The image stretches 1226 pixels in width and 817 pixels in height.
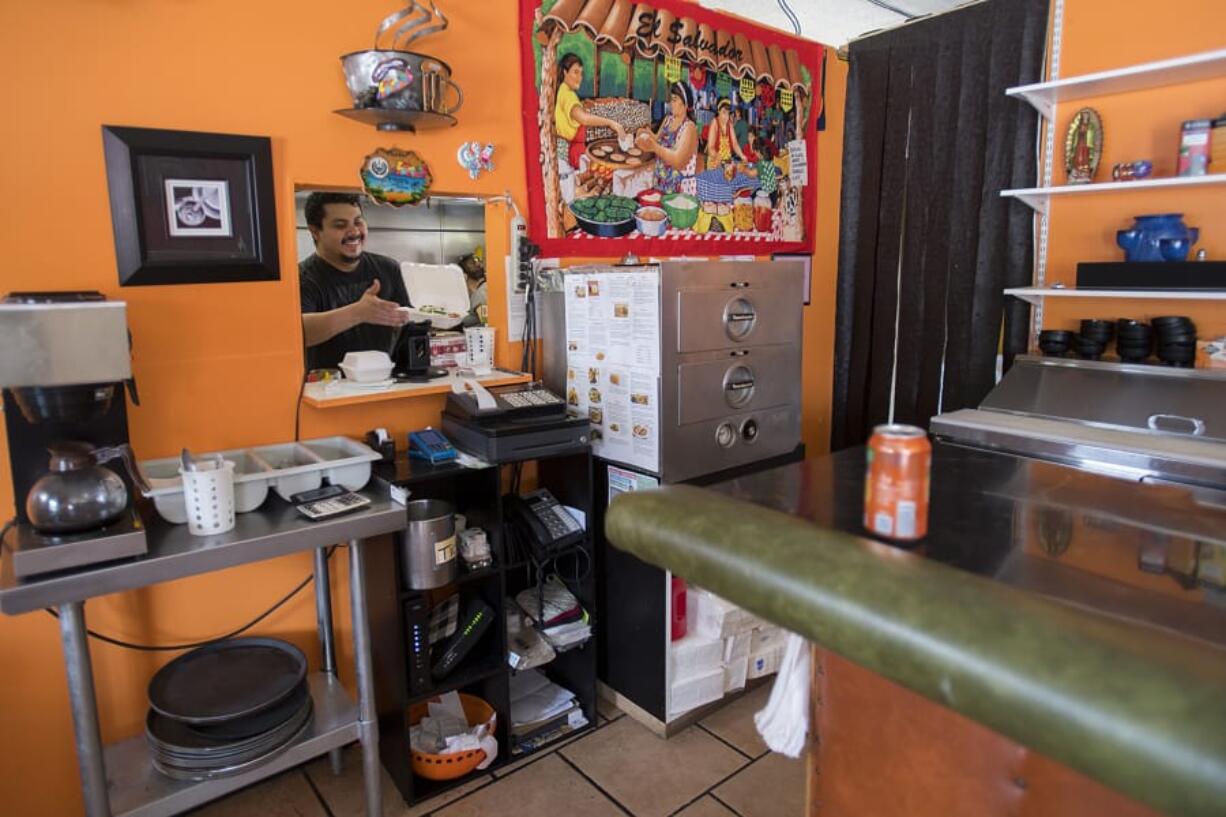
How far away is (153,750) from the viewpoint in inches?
72.5

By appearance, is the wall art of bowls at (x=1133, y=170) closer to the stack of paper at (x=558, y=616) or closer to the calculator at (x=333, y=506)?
the stack of paper at (x=558, y=616)

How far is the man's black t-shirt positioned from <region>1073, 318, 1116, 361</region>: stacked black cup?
234 centimetres

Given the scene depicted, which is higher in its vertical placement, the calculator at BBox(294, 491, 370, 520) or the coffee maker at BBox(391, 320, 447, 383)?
the coffee maker at BBox(391, 320, 447, 383)

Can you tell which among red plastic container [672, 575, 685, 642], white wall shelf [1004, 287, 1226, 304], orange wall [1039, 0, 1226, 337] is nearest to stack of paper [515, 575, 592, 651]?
red plastic container [672, 575, 685, 642]

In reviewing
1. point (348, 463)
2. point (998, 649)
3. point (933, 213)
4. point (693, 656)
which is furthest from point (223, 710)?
point (933, 213)

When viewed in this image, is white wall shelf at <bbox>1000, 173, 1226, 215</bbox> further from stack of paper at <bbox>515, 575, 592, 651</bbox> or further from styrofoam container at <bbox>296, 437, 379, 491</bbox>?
styrofoam container at <bbox>296, 437, 379, 491</bbox>

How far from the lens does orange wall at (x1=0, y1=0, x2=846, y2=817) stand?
1827 mm

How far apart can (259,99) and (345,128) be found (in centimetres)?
23

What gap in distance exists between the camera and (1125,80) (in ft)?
8.47

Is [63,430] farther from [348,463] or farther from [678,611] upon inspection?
[678,611]

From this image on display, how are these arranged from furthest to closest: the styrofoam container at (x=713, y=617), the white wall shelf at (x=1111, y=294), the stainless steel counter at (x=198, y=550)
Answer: the styrofoam container at (x=713, y=617) < the white wall shelf at (x=1111, y=294) < the stainless steel counter at (x=198, y=550)

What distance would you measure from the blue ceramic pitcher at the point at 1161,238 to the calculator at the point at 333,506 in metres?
2.58

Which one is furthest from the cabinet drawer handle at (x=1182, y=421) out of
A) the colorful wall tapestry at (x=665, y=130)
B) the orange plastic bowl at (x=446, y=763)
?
the orange plastic bowl at (x=446, y=763)

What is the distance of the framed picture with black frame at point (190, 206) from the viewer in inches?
75.5
